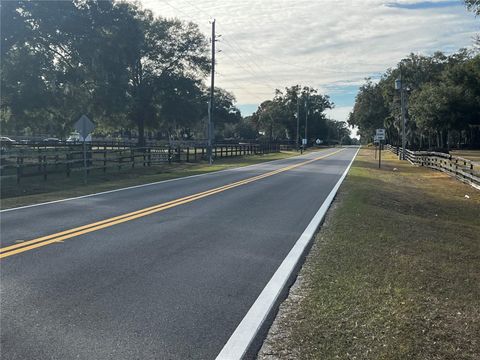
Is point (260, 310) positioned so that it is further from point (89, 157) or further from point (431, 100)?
point (431, 100)

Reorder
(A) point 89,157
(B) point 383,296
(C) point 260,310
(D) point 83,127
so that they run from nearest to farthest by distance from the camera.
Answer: (C) point 260,310
(B) point 383,296
(D) point 83,127
(A) point 89,157

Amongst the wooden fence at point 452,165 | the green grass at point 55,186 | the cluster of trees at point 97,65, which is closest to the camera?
the green grass at point 55,186

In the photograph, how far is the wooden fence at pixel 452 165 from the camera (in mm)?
→ 22094

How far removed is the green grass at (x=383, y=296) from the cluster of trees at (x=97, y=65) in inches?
1263

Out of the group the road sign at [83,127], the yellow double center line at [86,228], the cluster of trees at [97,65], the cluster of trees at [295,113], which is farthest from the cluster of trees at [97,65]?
the cluster of trees at [295,113]

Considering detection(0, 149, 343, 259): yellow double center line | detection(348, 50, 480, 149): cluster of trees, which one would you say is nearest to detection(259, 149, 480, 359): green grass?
detection(0, 149, 343, 259): yellow double center line

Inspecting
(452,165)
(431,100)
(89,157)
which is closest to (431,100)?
(431,100)

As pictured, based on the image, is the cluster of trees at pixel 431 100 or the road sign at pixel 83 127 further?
the cluster of trees at pixel 431 100

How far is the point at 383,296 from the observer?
5.50m

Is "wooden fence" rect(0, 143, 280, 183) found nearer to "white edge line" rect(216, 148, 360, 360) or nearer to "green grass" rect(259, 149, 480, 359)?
"green grass" rect(259, 149, 480, 359)

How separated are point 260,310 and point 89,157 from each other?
86.6ft

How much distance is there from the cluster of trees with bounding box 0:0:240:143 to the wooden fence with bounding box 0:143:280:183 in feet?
12.5

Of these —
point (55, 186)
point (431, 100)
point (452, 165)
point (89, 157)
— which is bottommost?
point (55, 186)

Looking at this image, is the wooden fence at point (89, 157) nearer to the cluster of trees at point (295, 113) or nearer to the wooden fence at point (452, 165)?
the wooden fence at point (452, 165)
